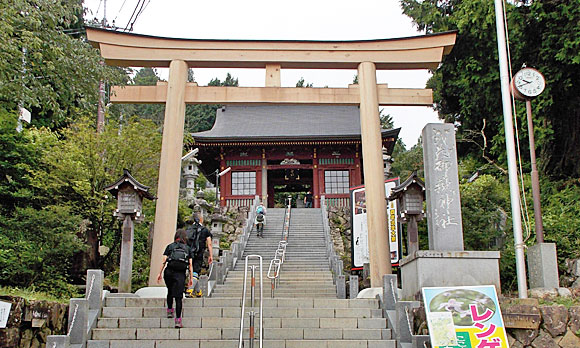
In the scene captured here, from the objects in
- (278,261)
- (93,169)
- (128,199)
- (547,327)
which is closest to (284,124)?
(278,261)

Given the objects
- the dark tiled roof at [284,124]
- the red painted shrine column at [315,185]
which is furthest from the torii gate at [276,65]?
the red painted shrine column at [315,185]

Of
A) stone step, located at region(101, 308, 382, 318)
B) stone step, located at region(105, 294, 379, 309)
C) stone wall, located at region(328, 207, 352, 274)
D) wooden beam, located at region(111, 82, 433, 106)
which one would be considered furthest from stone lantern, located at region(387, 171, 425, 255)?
stone wall, located at region(328, 207, 352, 274)

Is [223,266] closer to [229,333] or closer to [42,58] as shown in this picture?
[229,333]

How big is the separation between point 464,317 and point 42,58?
8162mm

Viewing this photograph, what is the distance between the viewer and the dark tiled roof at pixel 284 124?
2681 cm

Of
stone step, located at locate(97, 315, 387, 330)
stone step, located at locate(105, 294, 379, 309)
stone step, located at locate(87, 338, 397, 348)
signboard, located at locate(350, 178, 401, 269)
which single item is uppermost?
signboard, located at locate(350, 178, 401, 269)

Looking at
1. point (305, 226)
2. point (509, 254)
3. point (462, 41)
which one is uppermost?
point (462, 41)

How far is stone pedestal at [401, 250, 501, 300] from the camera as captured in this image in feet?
26.0

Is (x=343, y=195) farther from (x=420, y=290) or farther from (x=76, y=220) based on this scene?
(x=420, y=290)

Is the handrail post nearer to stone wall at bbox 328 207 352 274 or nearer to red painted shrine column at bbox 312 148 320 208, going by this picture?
stone wall at bbox 328 207 352 274

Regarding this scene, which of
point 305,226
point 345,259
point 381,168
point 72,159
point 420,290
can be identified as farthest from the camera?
point 305,226

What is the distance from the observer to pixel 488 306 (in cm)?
712

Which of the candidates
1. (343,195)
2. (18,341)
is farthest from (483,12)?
(18,341)

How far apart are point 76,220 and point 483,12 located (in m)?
13.5
